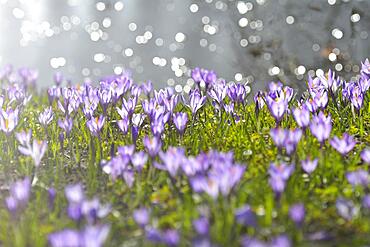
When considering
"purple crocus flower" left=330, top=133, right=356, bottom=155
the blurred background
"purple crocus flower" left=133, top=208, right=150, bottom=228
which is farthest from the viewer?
the blurred background

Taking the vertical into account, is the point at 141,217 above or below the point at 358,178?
below

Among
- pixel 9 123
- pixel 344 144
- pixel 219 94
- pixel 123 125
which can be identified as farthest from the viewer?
pixel 219 94

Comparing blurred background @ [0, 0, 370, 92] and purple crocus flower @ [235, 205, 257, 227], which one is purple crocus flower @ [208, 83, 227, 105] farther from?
blurred background @ [0, 0, 370, 92]

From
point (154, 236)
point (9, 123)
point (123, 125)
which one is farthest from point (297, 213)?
point (9, 123)

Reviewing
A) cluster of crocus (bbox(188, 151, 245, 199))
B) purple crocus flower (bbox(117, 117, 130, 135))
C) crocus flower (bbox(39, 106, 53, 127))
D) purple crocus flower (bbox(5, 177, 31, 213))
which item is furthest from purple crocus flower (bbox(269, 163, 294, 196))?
crocus flower (bbox(39, 106, 53, 127))

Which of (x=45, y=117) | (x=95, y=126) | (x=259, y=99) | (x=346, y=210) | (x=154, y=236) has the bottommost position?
(x=154, y=236)

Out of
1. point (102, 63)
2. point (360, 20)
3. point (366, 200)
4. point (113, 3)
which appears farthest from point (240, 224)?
point (113, 3)

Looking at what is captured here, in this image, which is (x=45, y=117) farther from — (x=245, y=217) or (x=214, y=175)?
(x=245, y=217)

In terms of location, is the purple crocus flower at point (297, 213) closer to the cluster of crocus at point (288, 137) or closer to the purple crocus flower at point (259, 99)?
the cluster of crocus at point (288, 137)

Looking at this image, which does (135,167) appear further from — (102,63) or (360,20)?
(102,63)
